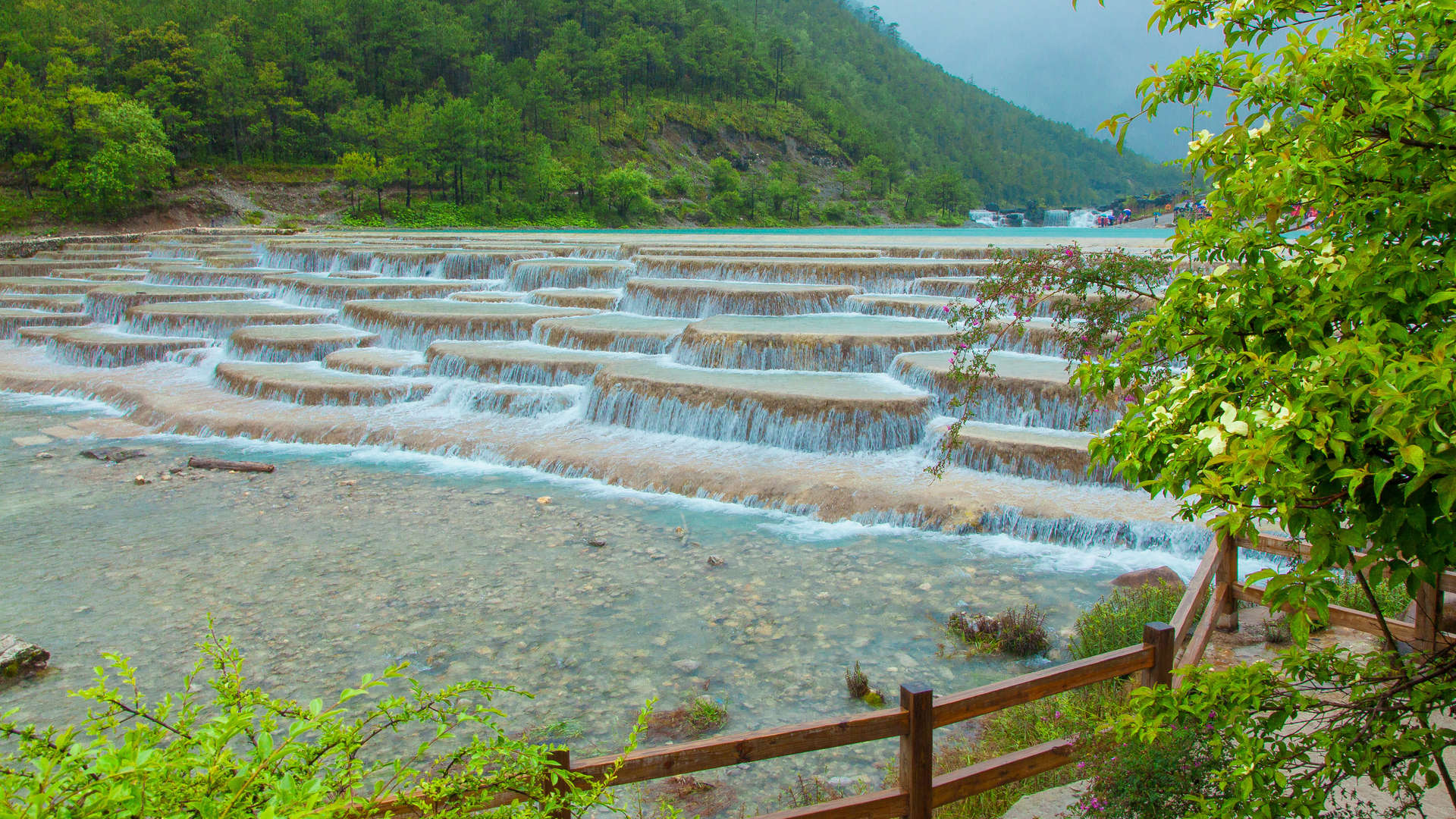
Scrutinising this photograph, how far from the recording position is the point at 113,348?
19.0 metres

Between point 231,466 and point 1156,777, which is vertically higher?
point 1156,777

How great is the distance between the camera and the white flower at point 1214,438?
2371mm

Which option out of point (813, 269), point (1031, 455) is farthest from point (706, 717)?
point (813, 269)

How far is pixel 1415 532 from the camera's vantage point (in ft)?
7.36

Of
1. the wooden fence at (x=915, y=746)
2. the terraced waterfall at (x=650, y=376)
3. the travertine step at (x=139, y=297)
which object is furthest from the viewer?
the travertine step at (x=139, y=297)

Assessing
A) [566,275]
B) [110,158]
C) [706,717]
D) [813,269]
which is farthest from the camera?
[110,158]

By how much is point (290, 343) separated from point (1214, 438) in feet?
61.6

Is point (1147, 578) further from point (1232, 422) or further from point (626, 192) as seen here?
point (626, 192)

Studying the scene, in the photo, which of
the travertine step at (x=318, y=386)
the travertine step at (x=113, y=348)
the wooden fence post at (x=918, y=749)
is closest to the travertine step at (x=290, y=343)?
the travertine step at (x=318, y=386)

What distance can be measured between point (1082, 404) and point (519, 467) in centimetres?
769

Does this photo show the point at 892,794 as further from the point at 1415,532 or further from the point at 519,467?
the point at 519,467

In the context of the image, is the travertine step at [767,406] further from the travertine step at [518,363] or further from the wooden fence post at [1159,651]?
the wooden fence post at [1159,651]

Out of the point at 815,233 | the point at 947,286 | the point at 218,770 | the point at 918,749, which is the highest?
the point at 815,233

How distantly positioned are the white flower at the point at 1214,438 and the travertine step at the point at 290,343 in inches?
719
